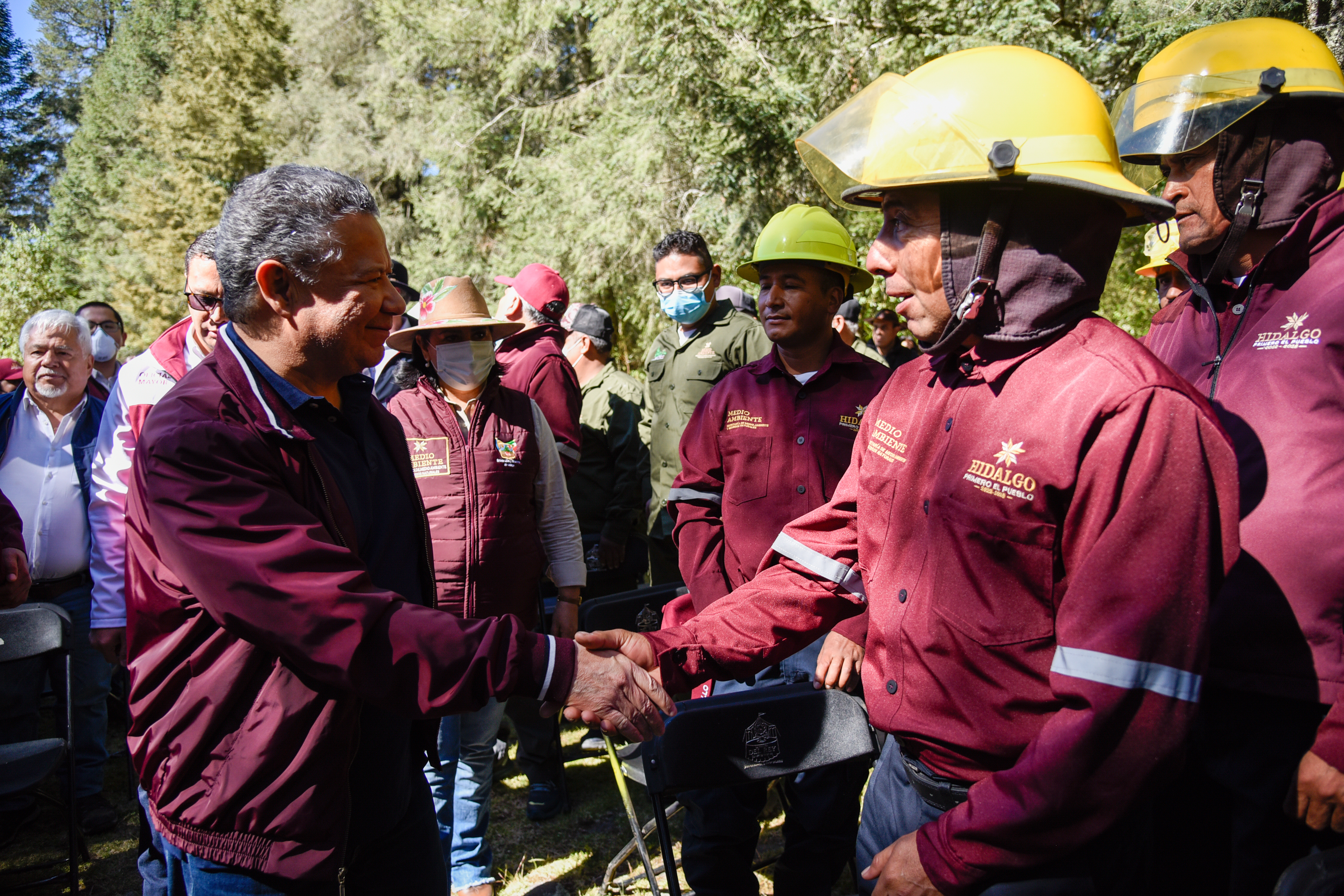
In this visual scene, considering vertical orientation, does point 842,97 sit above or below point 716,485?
above

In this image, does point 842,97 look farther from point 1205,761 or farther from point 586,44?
point 586,44

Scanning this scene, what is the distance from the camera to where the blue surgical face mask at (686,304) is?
540 centimetres

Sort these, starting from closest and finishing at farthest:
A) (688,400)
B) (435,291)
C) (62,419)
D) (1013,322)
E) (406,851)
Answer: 1. (1013,322)
2. (406,851)
3. (435,291)
4. (62,419)
5. (688,400)

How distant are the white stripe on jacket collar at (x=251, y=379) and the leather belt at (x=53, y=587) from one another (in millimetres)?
3123

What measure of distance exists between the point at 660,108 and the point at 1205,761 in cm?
994

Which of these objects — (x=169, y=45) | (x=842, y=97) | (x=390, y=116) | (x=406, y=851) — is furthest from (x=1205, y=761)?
(x=169, y=45)

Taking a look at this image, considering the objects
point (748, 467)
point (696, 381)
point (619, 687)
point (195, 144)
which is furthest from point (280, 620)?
point (195, 144)

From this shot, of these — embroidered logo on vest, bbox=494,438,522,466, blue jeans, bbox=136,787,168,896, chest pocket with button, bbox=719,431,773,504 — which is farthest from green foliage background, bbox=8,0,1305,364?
blue jeans, bbox=136,787,168,896

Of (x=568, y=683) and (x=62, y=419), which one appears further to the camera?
(x=62, y=419)

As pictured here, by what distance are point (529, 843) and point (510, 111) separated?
60.8 ft

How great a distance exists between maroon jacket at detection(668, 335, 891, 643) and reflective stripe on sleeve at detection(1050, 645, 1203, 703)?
6.41 ft

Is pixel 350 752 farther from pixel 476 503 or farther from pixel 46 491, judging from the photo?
pixel 46 491

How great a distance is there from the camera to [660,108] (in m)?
10.5

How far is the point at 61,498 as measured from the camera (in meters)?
4.34
